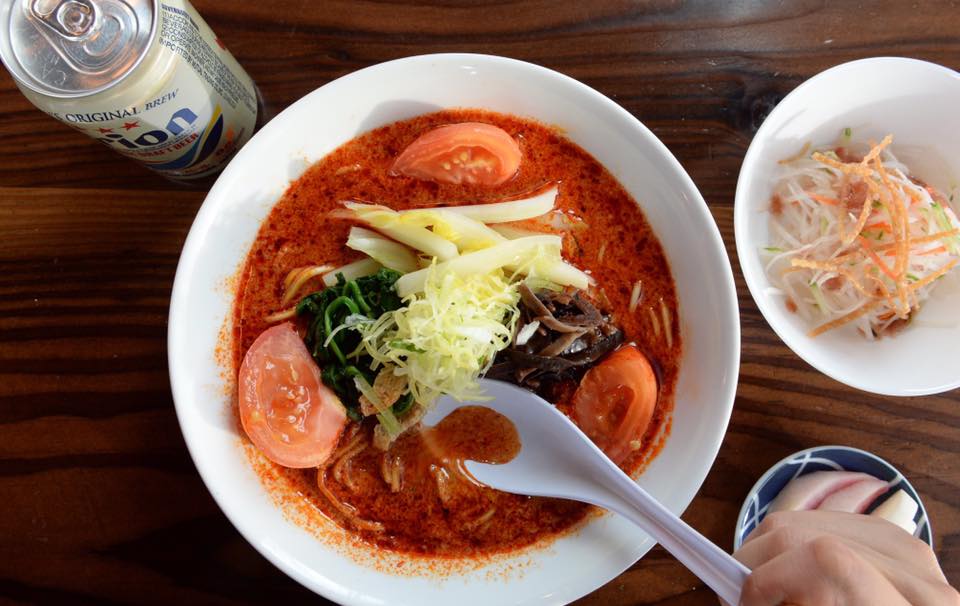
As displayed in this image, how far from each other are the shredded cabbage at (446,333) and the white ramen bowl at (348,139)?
1.41ft

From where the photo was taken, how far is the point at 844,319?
1790 millimetres

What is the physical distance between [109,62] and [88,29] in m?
0.08

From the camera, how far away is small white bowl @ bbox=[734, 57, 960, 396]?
5.68 ft

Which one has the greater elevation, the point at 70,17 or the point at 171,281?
the point at 70,17

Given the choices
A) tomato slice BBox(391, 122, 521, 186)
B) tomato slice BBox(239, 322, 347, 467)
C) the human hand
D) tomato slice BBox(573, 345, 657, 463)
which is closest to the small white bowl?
tomato slice BBox(573, 345, 657, 463)

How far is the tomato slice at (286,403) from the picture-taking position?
166 cm

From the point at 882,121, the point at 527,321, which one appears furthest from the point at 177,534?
the point at 882,121

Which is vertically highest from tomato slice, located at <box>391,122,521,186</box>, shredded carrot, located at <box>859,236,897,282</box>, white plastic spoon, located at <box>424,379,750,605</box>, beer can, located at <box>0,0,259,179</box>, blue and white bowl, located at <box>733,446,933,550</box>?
beer can, located at <box>0,0,259,179</box>

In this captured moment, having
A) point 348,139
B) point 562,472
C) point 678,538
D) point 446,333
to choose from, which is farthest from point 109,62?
point 678,538

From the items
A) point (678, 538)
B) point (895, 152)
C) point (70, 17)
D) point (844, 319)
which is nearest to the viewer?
point (70, 17)

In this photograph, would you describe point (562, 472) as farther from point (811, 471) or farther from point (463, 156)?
point (463, 156)

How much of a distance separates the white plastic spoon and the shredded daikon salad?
670 mm

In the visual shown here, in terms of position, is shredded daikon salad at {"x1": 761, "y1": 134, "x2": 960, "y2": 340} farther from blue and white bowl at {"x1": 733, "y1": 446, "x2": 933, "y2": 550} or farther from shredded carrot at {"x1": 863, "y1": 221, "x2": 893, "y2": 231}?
blue and white bowl at {"x1": 733, "y1": 446, "x2": 933, "y2": 550}

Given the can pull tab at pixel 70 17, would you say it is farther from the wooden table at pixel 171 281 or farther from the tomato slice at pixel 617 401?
the tomato slice at pixel 617 401
